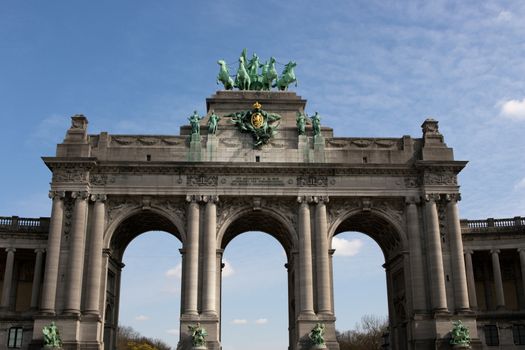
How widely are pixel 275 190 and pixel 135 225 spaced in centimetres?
1353

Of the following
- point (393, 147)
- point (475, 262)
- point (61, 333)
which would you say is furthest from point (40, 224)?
point (475, 262)

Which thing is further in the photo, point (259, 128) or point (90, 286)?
point (259, 128)

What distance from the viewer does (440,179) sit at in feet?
171

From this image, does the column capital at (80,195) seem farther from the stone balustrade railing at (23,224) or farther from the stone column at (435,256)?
the stone column at (435,256)

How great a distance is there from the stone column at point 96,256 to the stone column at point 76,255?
0.70m

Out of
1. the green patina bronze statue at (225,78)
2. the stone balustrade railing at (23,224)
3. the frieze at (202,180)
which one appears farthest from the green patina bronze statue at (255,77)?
the stone balustrade railing at (23,224)

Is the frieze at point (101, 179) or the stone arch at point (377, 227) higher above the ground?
the frieze at point (101, 179)

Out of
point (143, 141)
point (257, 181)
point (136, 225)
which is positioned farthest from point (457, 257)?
point (143, 141)

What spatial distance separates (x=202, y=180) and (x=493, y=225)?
2719cm

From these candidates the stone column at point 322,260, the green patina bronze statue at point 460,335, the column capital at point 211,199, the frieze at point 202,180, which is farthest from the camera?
the frieze at point 202,180

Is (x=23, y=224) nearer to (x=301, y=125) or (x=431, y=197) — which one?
(x=301, y=125)

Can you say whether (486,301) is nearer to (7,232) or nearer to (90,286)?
(90,286)

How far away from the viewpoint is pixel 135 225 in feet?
181

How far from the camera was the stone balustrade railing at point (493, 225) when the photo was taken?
55.8m
